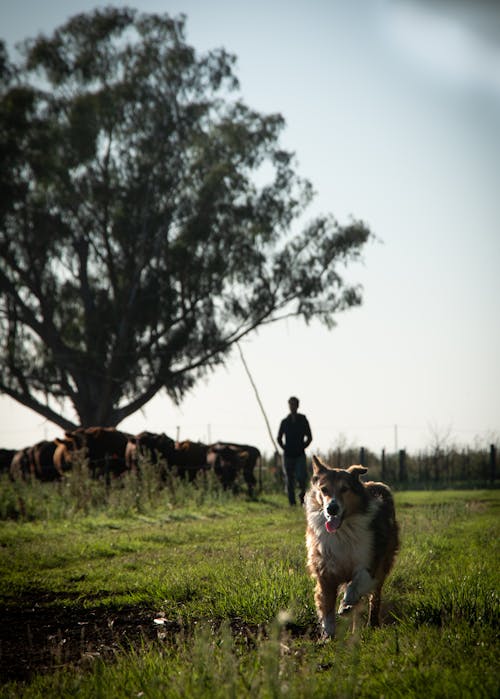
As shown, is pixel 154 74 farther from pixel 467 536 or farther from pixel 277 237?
pixel 467 536

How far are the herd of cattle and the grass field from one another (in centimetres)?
735

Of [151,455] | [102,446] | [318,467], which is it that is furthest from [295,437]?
[318,467]

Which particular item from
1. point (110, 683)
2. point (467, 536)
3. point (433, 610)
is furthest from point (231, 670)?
point (467, 536)

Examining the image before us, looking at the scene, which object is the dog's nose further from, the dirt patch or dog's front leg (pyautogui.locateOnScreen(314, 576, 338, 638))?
the dirt patch

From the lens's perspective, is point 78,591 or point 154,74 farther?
point 154,74

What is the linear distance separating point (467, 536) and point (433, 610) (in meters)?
5.61

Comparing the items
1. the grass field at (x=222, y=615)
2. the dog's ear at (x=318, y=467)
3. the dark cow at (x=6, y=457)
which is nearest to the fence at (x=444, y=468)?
the dark cow at (x=6, y=457)

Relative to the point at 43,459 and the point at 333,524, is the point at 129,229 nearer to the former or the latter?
the point at 43,459

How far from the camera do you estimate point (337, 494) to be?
5.83 m

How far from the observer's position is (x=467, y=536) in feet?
34.8

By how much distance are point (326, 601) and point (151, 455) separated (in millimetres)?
16418

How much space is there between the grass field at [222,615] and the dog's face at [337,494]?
75 centimetres

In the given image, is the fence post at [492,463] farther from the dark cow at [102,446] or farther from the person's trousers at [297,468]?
the person's trousers at [297,468]

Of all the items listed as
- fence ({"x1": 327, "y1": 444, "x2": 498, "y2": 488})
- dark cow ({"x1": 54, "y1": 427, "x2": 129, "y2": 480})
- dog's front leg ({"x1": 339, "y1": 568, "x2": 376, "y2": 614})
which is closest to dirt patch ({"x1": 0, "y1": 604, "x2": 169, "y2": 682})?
dog's front leg ({"x1": 339, "y1": 568, "x2": 376, "y2": 614})
